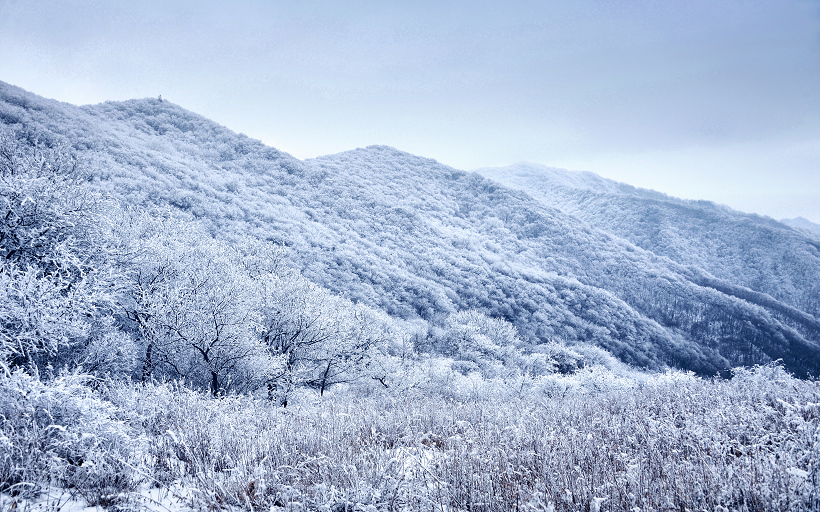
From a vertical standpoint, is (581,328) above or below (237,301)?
below

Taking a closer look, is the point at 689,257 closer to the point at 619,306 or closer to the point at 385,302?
the point at 619,306

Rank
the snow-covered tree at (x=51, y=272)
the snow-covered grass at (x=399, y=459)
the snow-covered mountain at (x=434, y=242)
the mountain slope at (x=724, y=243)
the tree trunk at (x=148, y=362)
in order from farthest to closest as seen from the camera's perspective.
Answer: the mountain slope at (x=724, y=243), the snow-covered mountain at (x=434, y=242), the tree trunk at (x=148, y=362), the snow-covered tree at (x=51, y=272), the snow-covered grass at (x=399, y=459)

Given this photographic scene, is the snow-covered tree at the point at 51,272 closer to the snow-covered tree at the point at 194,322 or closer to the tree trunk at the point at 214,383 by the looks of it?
the snow-covered tree at the point at 194,322

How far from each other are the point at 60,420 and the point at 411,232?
198 feet

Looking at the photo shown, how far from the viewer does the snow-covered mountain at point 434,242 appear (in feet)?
130

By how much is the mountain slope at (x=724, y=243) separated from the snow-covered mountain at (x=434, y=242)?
1078 mm

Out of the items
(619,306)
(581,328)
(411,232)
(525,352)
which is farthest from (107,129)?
(619,306)

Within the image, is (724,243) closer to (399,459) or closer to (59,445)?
(399,459)

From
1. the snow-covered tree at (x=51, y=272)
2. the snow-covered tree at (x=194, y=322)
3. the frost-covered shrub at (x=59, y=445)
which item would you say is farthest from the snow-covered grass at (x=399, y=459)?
the snow-covered tree at (x=194, y=322)

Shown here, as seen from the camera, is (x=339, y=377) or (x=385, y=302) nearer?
(x=339, y=377)

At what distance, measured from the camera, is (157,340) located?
36.0 feet

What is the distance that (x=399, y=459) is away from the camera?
350 cm

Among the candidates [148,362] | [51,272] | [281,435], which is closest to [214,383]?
[148,362]

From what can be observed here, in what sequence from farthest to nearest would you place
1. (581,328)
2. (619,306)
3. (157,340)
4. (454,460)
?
(619,306) → (581,328) → (157,340) → (454,460)
